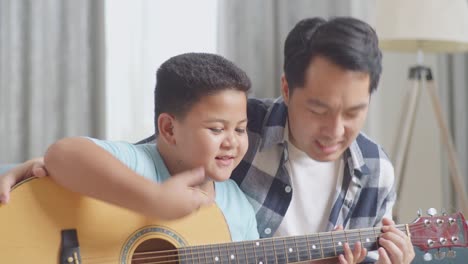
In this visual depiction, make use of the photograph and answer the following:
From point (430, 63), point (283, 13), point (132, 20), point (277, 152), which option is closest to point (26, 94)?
point (132, 20)

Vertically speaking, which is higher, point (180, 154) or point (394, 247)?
point (180, 154)

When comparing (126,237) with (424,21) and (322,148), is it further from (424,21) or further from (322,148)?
(424,21)

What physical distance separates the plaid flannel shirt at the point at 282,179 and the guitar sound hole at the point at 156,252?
30cm

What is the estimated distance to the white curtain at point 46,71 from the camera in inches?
94.6

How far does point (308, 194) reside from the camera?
59.4 inches

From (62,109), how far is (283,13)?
993 millimetres

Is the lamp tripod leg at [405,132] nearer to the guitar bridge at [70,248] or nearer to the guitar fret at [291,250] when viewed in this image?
the guitar fret at [291,250]

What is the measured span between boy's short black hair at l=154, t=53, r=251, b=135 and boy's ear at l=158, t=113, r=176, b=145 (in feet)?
0.04

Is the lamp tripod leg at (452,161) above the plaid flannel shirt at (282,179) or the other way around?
the other way around

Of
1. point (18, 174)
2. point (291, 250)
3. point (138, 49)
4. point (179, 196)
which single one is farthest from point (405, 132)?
point (18, 174)

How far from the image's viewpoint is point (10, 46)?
94.2 inches

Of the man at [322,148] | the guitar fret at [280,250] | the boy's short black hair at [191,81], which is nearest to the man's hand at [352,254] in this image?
the man at [322,148]

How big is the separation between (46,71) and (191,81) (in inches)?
53.2

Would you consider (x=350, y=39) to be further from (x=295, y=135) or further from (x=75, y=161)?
(x=75, y=161)
